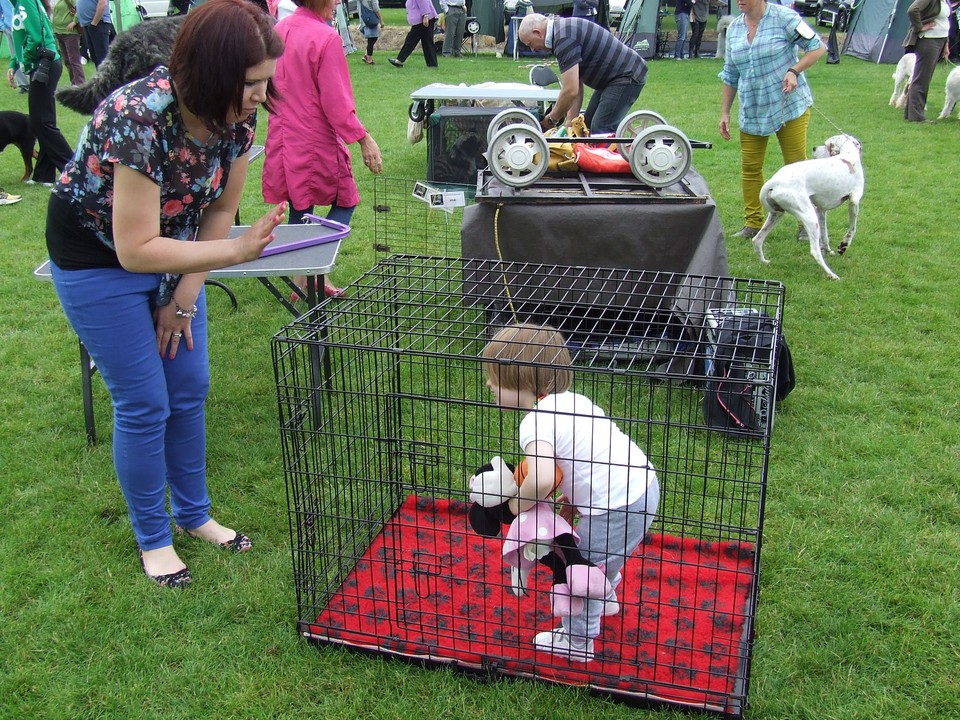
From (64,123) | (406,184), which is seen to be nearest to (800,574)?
(406,184)

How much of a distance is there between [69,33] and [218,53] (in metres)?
10.3

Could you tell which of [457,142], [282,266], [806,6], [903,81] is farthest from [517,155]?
[806,6]

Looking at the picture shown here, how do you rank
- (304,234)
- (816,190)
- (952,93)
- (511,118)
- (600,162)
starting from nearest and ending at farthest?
(304,234)
(600,162)
(511,118)
(816,190)
(952,93)

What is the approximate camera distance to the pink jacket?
160 inches

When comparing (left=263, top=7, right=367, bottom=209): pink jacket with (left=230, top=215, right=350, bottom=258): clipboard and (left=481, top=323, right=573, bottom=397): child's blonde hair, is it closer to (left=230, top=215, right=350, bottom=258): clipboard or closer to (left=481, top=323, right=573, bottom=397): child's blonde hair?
(left=230, top=215, right=350, bottom=258): clipboard

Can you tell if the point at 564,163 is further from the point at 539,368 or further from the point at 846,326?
the point at 539,368

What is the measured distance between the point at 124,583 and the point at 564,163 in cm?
314

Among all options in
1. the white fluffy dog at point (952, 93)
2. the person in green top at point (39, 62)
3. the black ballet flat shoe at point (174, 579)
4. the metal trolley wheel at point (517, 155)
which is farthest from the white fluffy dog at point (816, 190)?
the white fluffy dog at point (952, 93)

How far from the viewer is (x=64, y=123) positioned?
9.88m

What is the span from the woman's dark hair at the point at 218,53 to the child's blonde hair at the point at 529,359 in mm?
872

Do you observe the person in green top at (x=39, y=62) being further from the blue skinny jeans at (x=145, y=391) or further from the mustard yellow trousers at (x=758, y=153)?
the mustard yellow trousers at (x=758, y=153)

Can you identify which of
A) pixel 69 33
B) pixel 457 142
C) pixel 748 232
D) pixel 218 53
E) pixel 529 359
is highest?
pixel 218 53

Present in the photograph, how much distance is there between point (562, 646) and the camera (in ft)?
7.62

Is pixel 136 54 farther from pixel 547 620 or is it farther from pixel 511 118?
pixel 511 118
